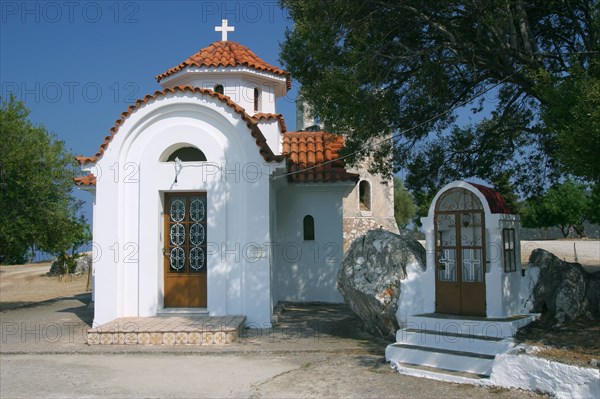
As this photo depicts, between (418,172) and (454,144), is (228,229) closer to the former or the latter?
(418,172)

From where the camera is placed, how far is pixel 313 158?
16.4 meters

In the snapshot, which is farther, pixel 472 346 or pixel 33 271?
pixel 33 271

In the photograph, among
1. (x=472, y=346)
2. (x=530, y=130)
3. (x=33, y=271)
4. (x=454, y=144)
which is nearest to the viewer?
(x=472, y=346)

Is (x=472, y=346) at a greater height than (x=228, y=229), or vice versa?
(x=228, y=229)

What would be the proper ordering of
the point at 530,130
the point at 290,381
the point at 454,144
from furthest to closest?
the point at 454,144 < the point at 530,130 < the point at 290,381

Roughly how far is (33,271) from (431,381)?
31.3m

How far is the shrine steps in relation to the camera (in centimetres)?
852

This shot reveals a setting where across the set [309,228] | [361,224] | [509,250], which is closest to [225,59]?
[309,228]

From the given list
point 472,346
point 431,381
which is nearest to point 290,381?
point 431,381

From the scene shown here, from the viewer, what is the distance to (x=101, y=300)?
12.3 m

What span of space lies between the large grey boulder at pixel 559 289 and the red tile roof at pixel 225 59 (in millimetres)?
9157

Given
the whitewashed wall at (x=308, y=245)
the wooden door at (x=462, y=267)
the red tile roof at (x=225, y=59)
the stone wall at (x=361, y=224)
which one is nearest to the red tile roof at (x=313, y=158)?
the whitewashed wall at (x=308, y=245)

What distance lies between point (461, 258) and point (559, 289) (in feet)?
6.06

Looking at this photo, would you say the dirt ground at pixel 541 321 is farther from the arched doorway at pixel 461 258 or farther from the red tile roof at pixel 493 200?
the red tile roof at pixel 493 200
